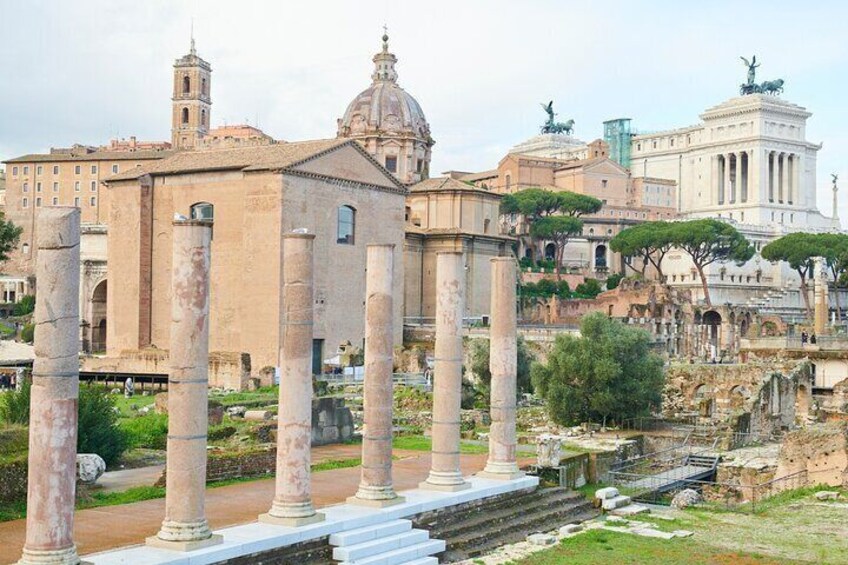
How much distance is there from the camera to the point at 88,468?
13.9 metres

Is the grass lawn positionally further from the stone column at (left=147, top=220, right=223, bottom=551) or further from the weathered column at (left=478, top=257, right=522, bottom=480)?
the stone column at (left=147, top=220, right=223, bottom=551)

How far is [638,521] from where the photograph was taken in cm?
1579

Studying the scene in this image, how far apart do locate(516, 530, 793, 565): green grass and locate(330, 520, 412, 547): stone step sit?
1.47m

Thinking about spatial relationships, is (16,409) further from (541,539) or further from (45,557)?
(541,539)

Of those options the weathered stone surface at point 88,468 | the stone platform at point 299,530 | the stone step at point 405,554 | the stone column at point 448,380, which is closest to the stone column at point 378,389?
the stone platform at point 299,530

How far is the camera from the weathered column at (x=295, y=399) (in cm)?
1176

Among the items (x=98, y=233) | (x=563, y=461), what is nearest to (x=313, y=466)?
(x=563, y=461)

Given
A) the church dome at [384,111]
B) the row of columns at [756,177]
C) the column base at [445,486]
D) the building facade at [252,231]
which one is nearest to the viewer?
the column base at [445,486]

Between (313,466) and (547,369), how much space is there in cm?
1050

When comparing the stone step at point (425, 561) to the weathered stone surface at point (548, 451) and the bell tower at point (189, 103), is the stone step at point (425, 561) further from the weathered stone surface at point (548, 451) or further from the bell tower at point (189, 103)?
the bell tower at point (189, 103)

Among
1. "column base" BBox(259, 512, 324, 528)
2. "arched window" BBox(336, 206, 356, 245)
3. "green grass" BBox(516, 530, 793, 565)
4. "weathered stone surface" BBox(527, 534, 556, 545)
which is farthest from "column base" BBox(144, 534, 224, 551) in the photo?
"arched window" BBox(336, 206, 356, 245)

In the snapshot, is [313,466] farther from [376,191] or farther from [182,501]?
[376,191]

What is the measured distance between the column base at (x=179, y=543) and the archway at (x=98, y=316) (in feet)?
113

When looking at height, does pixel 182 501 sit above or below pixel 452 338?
below
